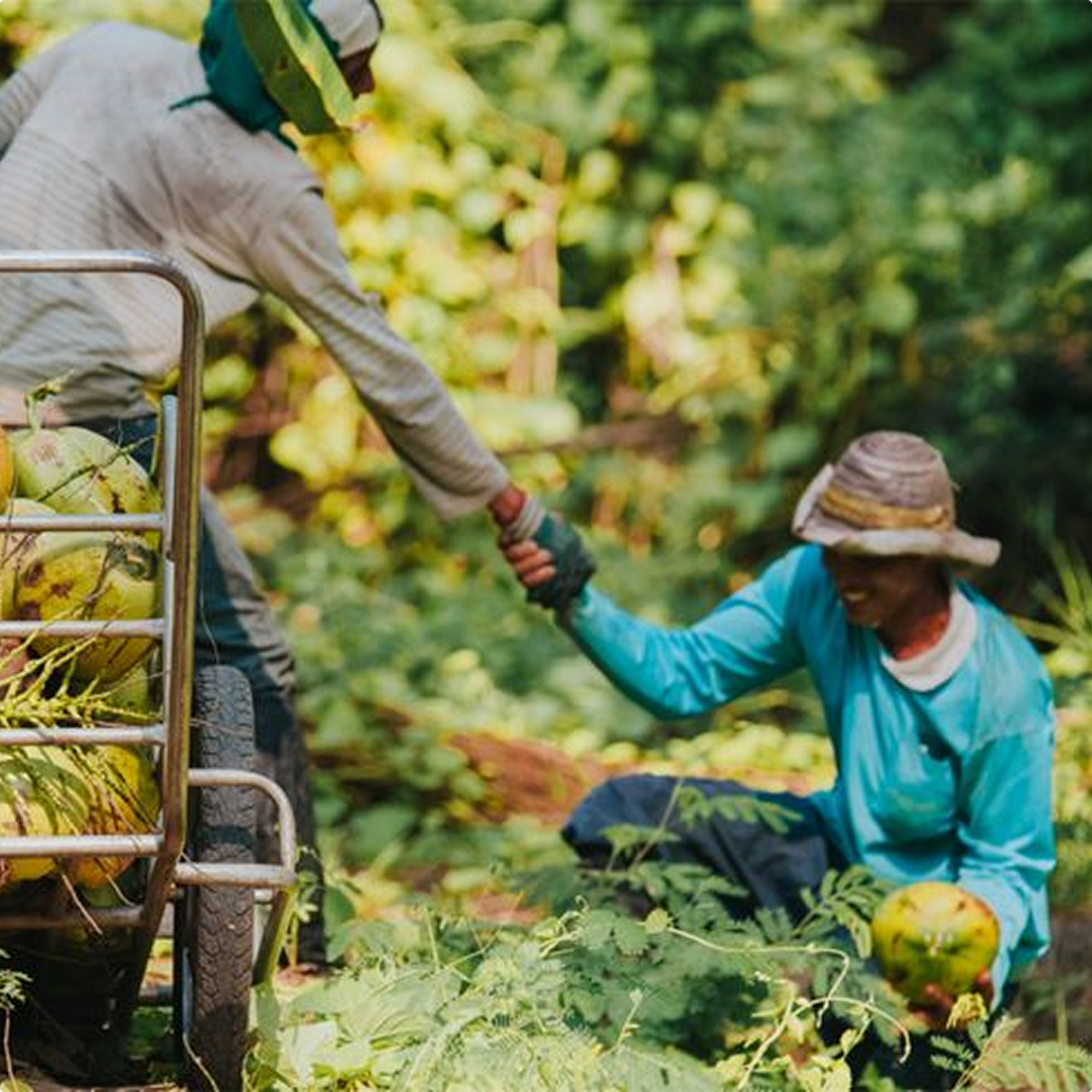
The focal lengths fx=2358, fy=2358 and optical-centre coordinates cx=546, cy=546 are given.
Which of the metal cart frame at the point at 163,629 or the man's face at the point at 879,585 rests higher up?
the metal cart frame at the point at 163,629

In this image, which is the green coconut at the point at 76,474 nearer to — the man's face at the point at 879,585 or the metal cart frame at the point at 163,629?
the metal cart frame at the point at 163,629

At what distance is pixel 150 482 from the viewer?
10.3ft

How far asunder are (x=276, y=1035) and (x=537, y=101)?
6.14 meters

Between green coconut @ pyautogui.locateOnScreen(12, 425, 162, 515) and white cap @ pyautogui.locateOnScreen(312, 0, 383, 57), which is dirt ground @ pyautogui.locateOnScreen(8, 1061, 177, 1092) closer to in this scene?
green coconut @ pyautogui.locateOnScreen(12, 425, 162, 515)

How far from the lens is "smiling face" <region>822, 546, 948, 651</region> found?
13.4 feet

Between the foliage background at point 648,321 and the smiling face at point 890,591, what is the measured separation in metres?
2.49

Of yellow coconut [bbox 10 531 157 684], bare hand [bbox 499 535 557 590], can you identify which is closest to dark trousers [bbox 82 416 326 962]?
bare hand [bbox 499 535 557 590]

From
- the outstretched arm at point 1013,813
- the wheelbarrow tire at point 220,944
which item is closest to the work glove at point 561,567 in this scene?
the outstretched arm at point 1013,813

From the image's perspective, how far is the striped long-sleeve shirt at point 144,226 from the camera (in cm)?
388

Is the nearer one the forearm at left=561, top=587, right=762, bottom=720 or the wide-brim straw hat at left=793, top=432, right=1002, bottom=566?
the wide-brim straw hat at left=793, top=432, right=1002, bottom=566

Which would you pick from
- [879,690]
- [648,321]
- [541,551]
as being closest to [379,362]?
[541,551]

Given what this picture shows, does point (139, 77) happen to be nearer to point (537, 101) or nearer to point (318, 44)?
point (318, 44)

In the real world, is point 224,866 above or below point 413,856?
above

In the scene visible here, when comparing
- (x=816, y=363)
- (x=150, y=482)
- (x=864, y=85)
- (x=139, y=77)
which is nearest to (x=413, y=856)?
(x=139, y=77)
